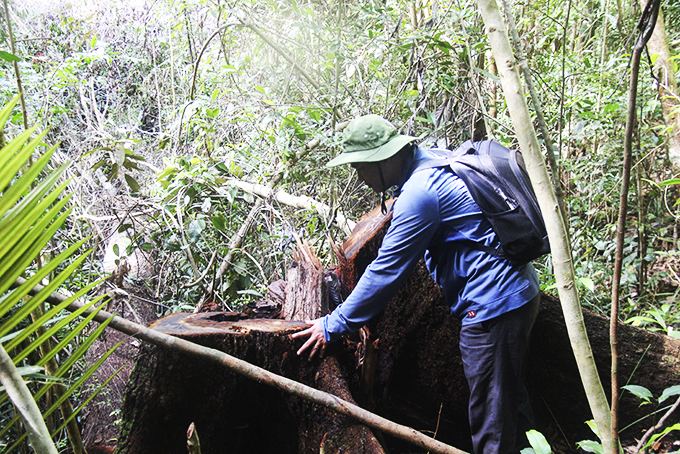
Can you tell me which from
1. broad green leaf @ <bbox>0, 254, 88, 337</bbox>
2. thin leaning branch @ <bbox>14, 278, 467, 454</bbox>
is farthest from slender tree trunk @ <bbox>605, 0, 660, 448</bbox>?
broad green leaf @ <bbox>0, 254, 88, 337</bbox>

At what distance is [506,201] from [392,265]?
0.65 metres

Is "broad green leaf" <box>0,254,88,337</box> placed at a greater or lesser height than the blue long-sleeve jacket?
greater

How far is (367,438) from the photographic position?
1.75 m

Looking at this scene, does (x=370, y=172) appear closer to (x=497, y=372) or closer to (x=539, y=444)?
(x=497, y=372)

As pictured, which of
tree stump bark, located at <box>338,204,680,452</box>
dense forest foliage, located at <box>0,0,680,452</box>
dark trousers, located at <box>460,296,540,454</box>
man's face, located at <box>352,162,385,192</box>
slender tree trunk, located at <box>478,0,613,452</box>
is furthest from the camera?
dense forest foliage, located at <box>0,0,680,452</box>

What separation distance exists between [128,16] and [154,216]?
22.1 ft

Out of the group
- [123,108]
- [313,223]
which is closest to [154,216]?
[313,223]

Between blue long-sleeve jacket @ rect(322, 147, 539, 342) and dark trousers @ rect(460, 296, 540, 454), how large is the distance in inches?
3.1

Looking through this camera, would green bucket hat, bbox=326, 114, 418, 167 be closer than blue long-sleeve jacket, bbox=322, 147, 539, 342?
No

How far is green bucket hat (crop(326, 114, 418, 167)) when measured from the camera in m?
2.11

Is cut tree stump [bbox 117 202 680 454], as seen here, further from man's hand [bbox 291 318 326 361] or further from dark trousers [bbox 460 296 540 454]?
dark trousers [bbox 460 296 540 454]

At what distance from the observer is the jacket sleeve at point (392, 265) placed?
195 cm

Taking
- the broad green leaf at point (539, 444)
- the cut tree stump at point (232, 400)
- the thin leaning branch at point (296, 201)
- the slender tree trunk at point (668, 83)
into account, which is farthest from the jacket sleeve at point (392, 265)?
the slender tree trunk at point (668, 83)

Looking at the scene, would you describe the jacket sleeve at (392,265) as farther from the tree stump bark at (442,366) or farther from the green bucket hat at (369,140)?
the tree stump bark at (442,366)
